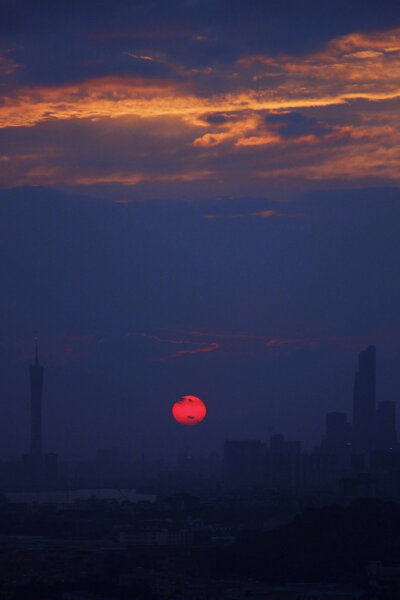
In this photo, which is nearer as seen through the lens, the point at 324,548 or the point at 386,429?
the point at 324,548

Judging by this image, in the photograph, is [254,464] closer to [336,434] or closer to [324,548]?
[336,434]

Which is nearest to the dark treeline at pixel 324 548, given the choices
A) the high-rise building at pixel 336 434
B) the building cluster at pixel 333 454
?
the building cluster at pixel 333 454

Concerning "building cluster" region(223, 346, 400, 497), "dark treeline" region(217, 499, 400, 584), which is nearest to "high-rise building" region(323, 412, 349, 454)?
"building cluster" region(223, 346, 400, 497)

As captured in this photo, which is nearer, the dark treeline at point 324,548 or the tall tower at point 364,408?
the dark treeline at point 324,548

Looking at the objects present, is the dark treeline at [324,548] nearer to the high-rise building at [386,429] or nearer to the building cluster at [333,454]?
the building cluster at [333,454]

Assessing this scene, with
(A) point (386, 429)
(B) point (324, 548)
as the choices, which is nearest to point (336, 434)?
(A) point (386, 429)

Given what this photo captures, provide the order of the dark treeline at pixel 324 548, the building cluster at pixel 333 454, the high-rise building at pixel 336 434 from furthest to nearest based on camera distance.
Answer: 1. the high-rise building at pixel 336 434
2. the building cluster at pixel 333 454
3. the dark treeline at pixel 324 548

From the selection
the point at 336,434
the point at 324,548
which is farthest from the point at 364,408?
the point at 324,548

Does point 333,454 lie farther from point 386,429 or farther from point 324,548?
point 324,548

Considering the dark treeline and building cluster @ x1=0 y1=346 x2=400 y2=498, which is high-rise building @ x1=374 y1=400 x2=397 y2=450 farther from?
the dark treeline
